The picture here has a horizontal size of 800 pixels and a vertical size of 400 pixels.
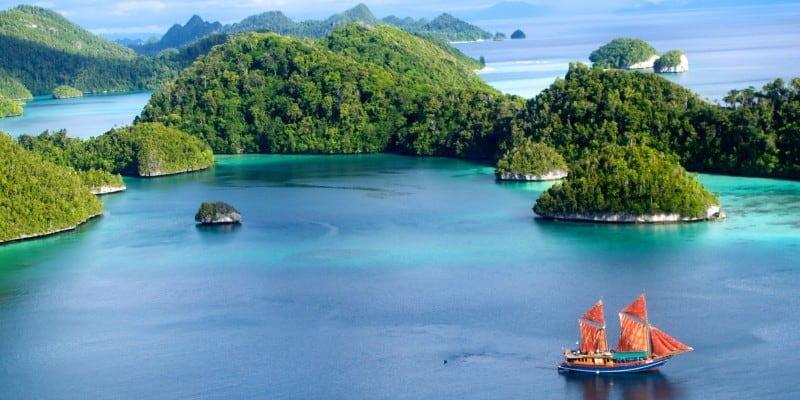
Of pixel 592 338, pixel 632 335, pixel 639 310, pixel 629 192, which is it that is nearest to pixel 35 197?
pixel 629 192

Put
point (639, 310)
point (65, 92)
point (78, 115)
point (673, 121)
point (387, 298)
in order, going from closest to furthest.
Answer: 1. point (639, 310)
2. point (387, 298)
3. point (673, 121)
4. point (78, 115)
5. point (65, 92)

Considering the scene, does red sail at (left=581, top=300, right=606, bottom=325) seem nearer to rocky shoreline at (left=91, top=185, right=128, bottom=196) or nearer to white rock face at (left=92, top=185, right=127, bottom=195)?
rocky shoreline at (left=91, top=185, right=128, bottom=196)

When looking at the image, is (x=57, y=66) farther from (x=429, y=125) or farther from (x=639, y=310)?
(x=639, y=310)

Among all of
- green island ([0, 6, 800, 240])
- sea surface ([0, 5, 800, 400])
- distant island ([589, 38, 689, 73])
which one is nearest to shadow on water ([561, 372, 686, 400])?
sea surface ([0, 5, 800, 400])

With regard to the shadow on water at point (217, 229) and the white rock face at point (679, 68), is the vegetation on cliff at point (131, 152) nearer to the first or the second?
the shadow on water at point (217, 229)

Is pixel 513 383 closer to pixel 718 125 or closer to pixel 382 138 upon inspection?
pixel 718 125

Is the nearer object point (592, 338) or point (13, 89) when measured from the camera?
point (592, 338)
